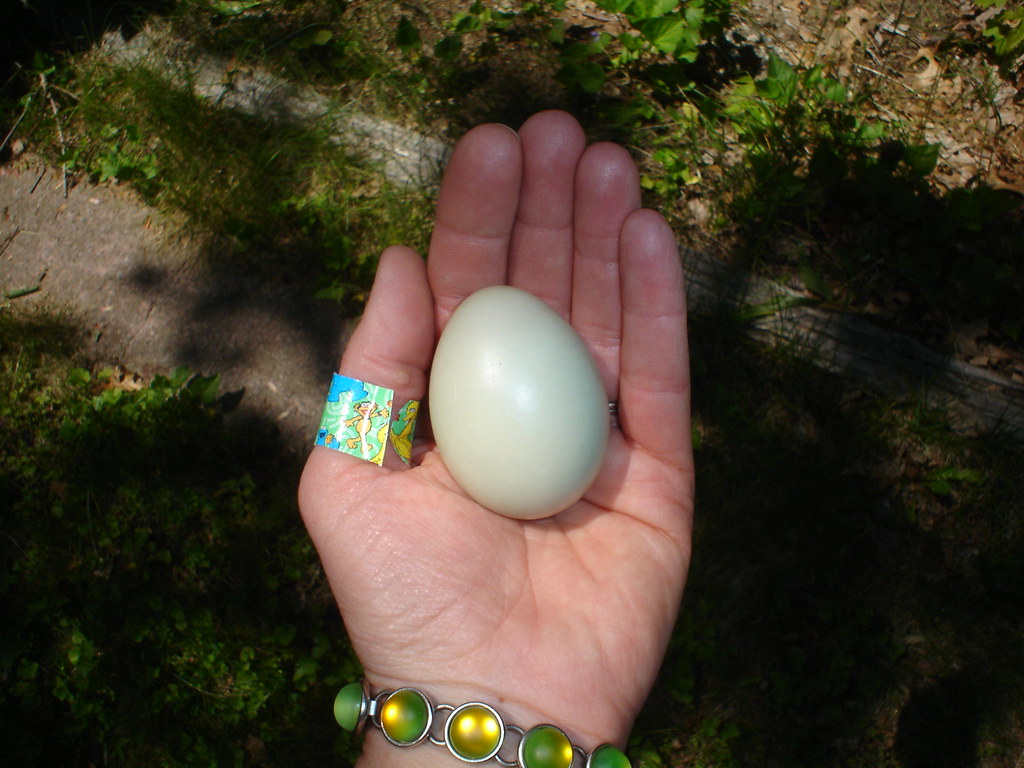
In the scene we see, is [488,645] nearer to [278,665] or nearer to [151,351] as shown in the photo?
[278,665]

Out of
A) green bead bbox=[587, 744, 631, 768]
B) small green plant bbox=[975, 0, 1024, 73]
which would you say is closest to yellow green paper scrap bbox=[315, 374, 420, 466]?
green bead bbox=[587, 744, 631, 768]

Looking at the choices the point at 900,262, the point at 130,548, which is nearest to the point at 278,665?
the point at 130,548

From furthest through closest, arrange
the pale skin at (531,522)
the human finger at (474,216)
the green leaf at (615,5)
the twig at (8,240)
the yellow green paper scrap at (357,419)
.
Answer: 1. the twig at (8,240)
2. the green leaf at (615,5)
3. the human finger at (474,216)
4. the yellow green paper scrap at (357,419)
5. the pale skin at (531,522)

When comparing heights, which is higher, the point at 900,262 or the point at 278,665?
the point at 900,262

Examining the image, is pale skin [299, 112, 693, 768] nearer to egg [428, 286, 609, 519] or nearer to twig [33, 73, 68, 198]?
egg [428, 286, 609, 519]

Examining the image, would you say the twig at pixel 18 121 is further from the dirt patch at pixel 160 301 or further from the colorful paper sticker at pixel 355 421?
the colorful paper sticker at pixel 355 421

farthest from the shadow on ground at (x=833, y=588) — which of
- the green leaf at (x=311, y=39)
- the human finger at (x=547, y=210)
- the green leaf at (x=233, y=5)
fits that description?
the green leaf at (x=233, y=5)
